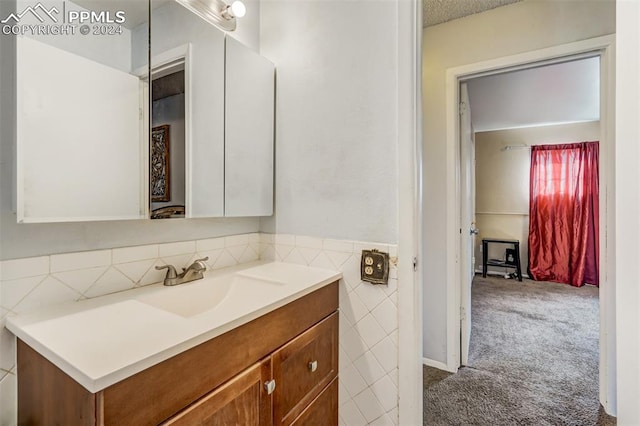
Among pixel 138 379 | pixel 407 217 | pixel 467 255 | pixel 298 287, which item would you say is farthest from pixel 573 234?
pixel 138 379

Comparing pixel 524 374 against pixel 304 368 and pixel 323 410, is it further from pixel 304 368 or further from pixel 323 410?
pixel 304 368

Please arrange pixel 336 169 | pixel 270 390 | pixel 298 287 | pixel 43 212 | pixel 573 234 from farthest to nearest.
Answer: pixel 573 234 < pixel 336 169 < pixel 298 287 < pixel 270 390 < pixel 43 212

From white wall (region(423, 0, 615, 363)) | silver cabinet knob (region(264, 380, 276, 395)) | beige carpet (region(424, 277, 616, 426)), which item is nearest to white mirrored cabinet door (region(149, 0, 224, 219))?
silver cabinet knob (region(264, 380, 276, 395))

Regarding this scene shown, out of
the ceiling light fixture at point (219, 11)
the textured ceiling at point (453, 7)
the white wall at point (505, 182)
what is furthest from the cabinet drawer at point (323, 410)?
the white wall at point (505, 182)

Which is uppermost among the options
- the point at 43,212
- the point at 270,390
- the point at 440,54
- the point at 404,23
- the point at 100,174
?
the point at 440,54

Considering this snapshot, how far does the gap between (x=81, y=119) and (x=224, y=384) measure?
91 cm

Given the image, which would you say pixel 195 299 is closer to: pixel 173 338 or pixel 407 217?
pixel 173 338

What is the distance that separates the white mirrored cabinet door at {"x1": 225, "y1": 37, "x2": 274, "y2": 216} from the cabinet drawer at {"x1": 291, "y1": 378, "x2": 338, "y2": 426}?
33.8 inches

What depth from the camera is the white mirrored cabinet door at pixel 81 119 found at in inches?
32.2

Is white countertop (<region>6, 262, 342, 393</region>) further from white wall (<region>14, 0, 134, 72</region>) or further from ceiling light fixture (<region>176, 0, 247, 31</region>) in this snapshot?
ceiling light fixture (<region>176, 0, 247, 31</region>)

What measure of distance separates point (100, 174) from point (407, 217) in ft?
3.68

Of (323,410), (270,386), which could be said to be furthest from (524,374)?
(270,386)

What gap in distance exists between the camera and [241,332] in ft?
2.80

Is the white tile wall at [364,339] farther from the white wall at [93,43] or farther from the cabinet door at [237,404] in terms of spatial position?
the white wall at [93,43]
